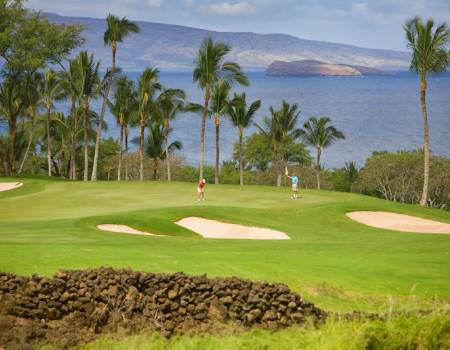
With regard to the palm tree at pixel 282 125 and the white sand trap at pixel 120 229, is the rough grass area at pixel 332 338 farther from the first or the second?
the palm tree at pixel 282 125

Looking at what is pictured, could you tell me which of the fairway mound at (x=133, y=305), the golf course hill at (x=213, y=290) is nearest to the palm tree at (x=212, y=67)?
the golf course hill at (x=213, y=290)

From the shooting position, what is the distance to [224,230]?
31812 mm

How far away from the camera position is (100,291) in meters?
13.7

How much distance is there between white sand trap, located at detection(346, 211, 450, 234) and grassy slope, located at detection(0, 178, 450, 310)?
2.32 ft

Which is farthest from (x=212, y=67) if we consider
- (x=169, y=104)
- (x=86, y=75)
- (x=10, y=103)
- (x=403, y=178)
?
(x=403, y=178)

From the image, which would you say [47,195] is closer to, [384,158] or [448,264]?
[448,264]

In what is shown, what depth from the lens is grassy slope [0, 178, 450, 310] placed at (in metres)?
16.4

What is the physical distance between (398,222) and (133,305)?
26131 mm

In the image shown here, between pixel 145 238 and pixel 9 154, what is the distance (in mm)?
47189

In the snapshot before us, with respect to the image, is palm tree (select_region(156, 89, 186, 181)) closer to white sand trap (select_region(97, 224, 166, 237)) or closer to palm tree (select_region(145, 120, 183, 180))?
palm tree (select_region(145, 120, 183, 180))

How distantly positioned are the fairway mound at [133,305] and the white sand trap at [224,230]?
1632 cm

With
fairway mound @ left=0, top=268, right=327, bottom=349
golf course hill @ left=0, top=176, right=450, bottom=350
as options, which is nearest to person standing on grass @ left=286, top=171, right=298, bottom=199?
golf course hill @ left=0, top=176, right=450, bottom=350

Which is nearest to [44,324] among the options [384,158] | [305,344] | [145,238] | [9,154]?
[305,344]

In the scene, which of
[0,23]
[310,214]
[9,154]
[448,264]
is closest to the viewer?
[448,264]
